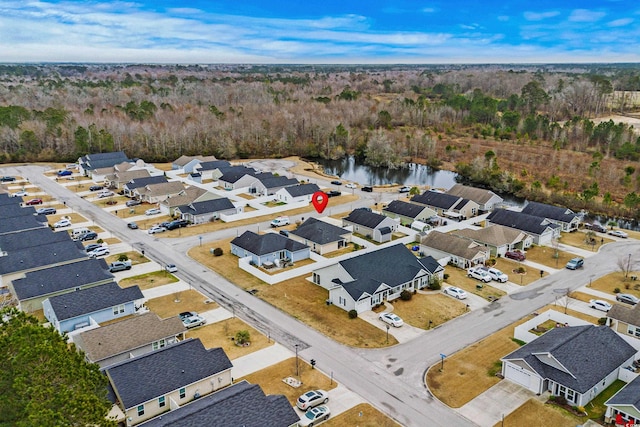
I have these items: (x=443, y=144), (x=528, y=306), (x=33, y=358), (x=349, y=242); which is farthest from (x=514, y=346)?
(x=443, y=144)

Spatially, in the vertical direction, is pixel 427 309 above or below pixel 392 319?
below

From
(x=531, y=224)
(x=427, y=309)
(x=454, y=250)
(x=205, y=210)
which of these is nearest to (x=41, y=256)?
(x=205, y=210)

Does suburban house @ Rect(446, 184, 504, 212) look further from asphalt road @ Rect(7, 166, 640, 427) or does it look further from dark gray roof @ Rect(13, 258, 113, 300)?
dark gray roof @ Rect(13, 258, 113, 300)

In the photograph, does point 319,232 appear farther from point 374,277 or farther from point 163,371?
point 163,371

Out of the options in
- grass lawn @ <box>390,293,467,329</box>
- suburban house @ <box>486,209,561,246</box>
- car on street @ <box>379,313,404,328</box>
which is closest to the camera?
car on street @ <box>379,313,404,328</box>

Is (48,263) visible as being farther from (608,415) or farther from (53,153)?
(53,153)

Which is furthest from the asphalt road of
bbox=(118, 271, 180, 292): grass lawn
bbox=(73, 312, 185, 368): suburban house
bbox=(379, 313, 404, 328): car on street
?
bbox=(73, 312, 185, 368): suburban house

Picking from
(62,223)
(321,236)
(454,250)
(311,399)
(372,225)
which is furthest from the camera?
(62,223)
